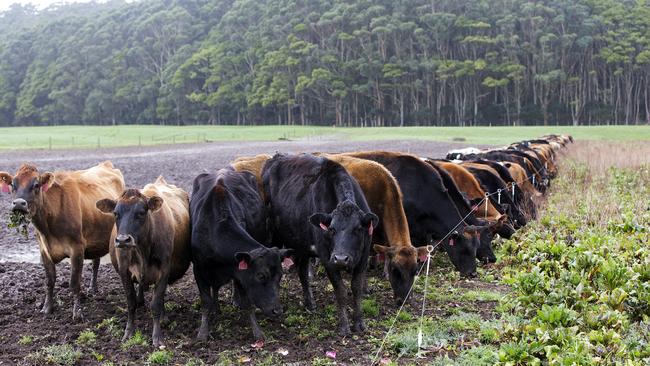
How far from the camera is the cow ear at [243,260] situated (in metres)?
7.15

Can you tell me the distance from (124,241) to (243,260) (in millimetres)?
1298

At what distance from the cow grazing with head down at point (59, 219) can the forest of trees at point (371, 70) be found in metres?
67.5

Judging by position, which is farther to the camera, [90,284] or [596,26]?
[596,26]

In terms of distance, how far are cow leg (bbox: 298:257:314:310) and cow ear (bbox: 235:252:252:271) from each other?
1571mm

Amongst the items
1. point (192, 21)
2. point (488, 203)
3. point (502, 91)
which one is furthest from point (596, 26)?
point (488, 203)

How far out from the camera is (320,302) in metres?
8.86

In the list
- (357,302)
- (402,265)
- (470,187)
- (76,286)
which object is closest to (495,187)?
(470,187)

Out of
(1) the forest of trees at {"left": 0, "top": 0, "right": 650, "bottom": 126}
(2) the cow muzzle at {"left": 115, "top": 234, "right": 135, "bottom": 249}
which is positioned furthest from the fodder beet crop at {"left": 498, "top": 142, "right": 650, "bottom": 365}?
(1) the forest of trees at {"left": 0, "top": 0, "right": 650, "bottom": 126}

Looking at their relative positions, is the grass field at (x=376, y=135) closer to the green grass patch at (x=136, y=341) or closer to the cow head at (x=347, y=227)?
the cow head at (x=347, y=227)

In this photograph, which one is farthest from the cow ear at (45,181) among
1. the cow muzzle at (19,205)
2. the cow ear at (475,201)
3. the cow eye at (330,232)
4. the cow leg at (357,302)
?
the cow ear at (475,201)

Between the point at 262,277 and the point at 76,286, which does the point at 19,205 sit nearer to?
the point at 76,286

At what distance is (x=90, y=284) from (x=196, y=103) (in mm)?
81883

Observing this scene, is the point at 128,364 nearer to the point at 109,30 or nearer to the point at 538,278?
the point at 538,278

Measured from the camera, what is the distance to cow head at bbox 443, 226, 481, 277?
1005cm
